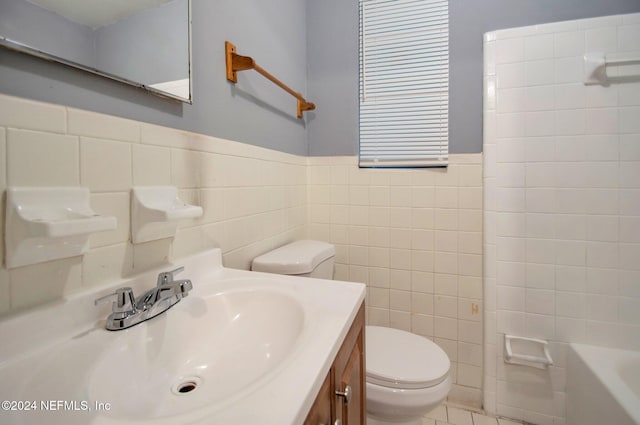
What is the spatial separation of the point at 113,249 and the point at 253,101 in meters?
0.79

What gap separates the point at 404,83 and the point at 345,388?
1481 millimetres

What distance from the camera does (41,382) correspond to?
1.38ft

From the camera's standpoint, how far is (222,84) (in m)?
0.99

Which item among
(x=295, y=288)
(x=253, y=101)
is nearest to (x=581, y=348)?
(x=295, y=288)

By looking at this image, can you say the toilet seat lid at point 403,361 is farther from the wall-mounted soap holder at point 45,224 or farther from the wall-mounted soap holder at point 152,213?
the wall-mounted soap holder at point 45,224

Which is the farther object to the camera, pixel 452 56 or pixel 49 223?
pixel 452 56

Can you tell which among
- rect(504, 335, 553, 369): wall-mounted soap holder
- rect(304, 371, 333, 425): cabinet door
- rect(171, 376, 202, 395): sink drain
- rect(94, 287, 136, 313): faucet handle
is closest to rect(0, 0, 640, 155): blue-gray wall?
rect(94, 287, 136, 313): faucet handle

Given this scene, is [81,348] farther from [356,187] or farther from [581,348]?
[581,348]

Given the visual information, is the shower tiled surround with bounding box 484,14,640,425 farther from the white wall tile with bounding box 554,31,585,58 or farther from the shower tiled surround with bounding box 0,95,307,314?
the shower tiled surround with bounding box 0,95,307,314

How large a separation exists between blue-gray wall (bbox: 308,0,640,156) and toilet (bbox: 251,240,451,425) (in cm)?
79

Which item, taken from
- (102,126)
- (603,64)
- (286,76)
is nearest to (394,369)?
(102,126)

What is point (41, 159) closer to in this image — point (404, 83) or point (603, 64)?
point (404, 83)

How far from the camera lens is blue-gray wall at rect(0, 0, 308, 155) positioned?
53 cm

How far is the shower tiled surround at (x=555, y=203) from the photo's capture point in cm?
123
